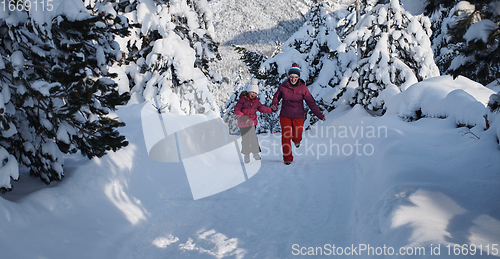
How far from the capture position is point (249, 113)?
23.9 ft

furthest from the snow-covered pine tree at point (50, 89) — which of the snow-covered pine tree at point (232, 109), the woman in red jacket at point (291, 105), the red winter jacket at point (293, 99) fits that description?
the snow-covered pine tree at point (232, 109)

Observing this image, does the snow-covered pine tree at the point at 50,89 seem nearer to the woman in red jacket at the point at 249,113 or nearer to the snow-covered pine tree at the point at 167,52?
the woman in red jacket at the point at 249,113

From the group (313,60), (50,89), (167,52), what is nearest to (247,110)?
(50,89)

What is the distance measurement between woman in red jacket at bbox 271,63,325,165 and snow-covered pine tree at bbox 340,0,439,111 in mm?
5665

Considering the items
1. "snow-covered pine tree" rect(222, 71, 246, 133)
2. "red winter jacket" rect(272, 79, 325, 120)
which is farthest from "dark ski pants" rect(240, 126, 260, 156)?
"snow-covered pine tree" rect(222, 71, 246, 133)

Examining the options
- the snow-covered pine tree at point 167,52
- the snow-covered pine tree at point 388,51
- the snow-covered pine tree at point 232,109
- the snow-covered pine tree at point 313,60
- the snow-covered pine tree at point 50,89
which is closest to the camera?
the snow-covered pine tree at point 50,89

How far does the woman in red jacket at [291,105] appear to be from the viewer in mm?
7023

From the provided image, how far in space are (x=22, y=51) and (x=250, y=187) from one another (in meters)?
3.80

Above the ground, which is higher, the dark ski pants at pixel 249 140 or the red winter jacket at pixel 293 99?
the red winter jacket at pixel 293 99

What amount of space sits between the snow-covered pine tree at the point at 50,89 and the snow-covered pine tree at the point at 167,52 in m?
7.95

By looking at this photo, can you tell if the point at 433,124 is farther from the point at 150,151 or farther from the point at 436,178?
the point at 150,151

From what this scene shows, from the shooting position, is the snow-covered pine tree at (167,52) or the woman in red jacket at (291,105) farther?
the snow-covered pine tree at (167,52)

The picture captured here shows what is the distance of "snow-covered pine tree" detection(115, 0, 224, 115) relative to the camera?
11391mm

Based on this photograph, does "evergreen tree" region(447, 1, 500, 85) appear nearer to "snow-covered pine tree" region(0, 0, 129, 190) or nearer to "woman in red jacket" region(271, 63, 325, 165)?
"snow-covered pine tree" region(0, 0, 129, 190)
